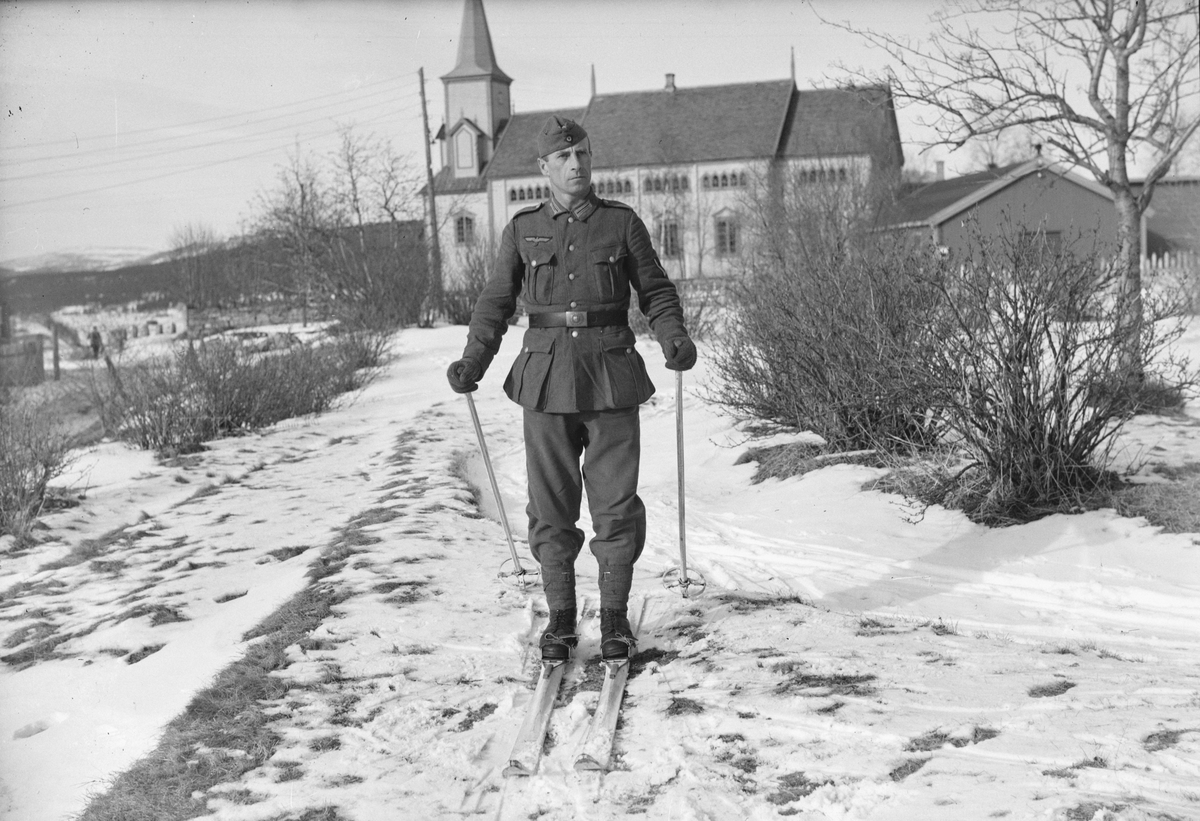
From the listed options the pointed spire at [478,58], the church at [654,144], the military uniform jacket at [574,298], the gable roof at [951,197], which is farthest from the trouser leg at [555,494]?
the pointed spire at [478,58]

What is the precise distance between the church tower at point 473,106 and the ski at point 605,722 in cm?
6487

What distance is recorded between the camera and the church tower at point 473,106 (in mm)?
66688

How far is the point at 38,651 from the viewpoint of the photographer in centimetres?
549

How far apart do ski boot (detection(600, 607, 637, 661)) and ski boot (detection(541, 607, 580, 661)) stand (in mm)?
132

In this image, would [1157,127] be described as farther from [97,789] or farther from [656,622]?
[97,789]

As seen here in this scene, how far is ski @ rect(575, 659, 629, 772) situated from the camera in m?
3.54

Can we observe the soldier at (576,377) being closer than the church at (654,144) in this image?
Yes

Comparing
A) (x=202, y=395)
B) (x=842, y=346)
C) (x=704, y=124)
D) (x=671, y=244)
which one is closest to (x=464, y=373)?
(x=842, y=346)

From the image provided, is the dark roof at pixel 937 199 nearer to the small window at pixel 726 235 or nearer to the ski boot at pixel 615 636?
the small window at pixel 726 235

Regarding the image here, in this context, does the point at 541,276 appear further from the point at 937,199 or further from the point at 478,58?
the point at 478,58

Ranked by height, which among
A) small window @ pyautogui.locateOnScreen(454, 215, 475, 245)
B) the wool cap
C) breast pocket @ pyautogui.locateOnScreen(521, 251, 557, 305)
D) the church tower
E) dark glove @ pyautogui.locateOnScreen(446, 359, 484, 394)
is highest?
the church tower

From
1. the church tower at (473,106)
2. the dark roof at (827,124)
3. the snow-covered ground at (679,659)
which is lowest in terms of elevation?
the snow-covered ground at (679,659)

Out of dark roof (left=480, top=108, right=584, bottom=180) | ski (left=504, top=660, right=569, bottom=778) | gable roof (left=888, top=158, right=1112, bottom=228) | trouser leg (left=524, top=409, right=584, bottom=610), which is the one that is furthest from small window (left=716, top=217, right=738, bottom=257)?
ski (left=504, top=660, right=569, bottom=778)

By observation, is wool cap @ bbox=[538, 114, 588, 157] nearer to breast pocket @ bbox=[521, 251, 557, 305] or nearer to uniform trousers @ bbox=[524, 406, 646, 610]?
breast pocket @ bbox=[521, 251, 557, 305]
